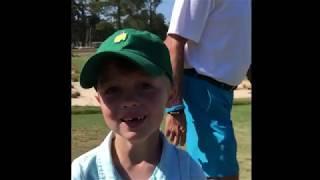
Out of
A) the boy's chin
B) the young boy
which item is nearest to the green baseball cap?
the young boy

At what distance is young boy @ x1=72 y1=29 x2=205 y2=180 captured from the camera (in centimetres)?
121

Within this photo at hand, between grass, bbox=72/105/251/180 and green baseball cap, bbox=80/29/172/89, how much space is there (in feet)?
8.89

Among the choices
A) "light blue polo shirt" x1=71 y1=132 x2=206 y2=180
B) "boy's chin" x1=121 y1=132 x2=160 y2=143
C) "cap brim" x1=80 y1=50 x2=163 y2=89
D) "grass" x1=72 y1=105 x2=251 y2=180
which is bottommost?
"grass" x1=72 y1=105 x2=251 y2=180

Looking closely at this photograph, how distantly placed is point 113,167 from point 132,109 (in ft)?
0.56

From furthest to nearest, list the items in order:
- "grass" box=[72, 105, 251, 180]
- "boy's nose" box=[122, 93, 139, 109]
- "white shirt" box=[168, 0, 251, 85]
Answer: "grass" box=[72, 105, 251, 180]
"white shirt" box=[168, 0, 251, 85]
"boy's nose" box=[122, 93, 139, 109]

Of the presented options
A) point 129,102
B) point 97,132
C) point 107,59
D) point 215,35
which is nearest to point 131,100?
point 129,102

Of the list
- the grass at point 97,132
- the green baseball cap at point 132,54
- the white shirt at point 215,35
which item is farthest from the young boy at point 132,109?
the grass at point 97,132

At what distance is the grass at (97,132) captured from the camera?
4664mm

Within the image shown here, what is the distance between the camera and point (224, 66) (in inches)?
78.5

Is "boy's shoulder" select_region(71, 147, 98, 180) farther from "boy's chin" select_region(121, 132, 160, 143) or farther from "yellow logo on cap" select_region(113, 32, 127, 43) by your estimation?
"yellow logo on cap" select_region(113, 32, 127, 43)

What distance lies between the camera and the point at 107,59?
1254 mm

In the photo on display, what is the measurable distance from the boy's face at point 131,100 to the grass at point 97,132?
2.74m
